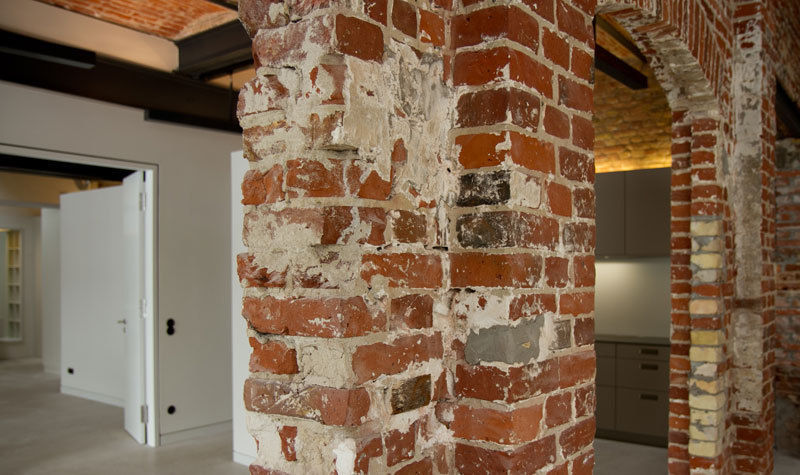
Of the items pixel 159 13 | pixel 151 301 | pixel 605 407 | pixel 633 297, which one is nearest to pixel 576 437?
pixel 605 407

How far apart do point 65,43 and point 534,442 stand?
4.62 meters

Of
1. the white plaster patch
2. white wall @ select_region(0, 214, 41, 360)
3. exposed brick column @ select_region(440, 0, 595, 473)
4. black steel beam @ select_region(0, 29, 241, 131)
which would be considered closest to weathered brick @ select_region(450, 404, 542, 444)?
exposed brick column @ select_region(440, 0, 595, 473)

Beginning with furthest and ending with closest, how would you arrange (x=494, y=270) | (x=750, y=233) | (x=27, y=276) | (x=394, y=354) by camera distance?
(x=27, y=276)
(x=750, y=233)
(x=494, y=270)
(x=394, y=354)

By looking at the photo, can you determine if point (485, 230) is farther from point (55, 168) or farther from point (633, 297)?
point (55, 168)

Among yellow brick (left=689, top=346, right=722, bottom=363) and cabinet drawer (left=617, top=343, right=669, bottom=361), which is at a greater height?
yellow brick (left=689, top=346, right=722, bottom=363)

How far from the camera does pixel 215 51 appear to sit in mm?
5066

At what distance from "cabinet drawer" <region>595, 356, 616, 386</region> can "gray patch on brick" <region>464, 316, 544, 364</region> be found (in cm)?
436

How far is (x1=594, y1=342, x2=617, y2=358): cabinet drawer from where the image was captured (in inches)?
219

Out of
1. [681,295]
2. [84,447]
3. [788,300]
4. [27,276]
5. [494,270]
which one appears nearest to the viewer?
[494,270]

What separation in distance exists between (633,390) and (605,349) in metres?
0.40

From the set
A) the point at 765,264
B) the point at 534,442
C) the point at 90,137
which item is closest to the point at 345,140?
the point at 534,442

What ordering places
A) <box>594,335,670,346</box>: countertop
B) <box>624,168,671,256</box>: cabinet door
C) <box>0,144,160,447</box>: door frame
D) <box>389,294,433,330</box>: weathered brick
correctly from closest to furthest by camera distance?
<box>389,294,433,330</box>: weathered brick, <box>0,144,160,447</box>: door frame, <box>594,335,670,346</box>: countertop, <box>624,168,671,256</box>: cabinet door

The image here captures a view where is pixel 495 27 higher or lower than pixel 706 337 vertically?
higher

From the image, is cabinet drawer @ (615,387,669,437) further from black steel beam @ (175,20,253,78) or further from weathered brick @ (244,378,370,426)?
weathered brick @ (244,378,370,426)
